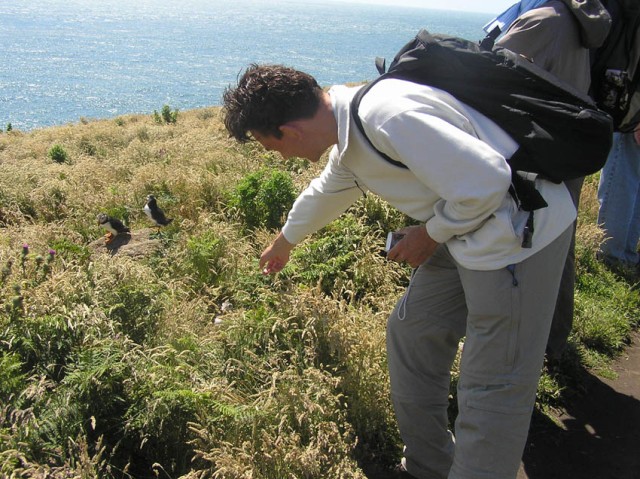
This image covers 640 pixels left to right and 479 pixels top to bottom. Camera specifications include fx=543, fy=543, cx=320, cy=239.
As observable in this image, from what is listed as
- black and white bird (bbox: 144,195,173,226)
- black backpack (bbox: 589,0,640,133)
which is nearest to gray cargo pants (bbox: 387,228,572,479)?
black backpack (bbox: 589,0,640,133)

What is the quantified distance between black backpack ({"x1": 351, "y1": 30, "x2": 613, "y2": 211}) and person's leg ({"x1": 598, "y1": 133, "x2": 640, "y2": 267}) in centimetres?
323

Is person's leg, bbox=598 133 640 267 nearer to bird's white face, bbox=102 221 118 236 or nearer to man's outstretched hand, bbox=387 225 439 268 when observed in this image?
man's outstretched hand, bbox=387 225 439 268

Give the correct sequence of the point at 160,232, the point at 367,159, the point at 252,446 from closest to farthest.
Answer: the point at 367,159
the point at 252,446
the point at 160,232

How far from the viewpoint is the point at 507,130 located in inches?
79.4

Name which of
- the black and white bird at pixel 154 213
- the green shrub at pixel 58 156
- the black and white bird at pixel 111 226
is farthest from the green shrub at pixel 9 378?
the green shrub at pixel 58 156

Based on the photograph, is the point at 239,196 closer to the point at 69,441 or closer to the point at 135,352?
the point at 135,352

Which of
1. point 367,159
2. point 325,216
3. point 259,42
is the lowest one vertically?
point 259,42

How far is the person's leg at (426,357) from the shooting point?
259cm

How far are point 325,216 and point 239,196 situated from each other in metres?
3.39

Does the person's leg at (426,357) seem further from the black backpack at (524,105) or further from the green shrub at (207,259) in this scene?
the green shrub at (207,259)

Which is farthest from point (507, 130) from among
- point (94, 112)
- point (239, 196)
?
point (94, 112)

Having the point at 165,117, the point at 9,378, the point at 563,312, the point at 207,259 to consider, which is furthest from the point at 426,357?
the point at 165,117

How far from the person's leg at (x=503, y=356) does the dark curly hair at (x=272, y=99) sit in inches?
37.3

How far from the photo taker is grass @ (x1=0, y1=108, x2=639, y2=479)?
110 inches
